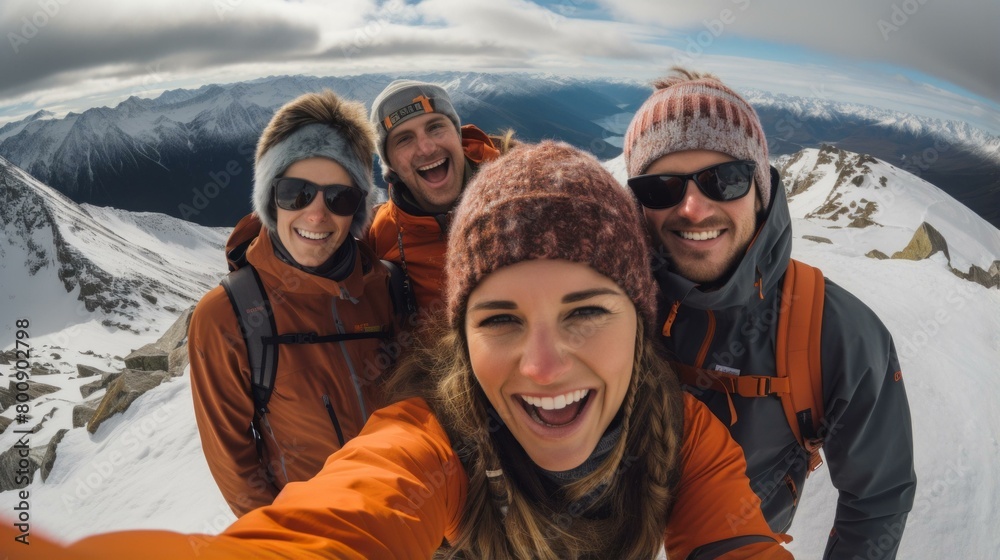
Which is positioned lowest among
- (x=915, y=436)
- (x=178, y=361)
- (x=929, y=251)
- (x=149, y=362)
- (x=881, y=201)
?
(x=881, y=201)

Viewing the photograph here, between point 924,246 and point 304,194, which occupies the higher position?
point 304,194

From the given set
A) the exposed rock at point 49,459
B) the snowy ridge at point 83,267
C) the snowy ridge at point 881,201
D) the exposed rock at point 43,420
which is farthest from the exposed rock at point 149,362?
the snowy ridge at point 83,267

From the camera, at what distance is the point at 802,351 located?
119 inches

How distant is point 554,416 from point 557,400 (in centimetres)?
17

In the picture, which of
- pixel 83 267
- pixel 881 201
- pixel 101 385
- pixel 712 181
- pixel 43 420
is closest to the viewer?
pixel 712 181

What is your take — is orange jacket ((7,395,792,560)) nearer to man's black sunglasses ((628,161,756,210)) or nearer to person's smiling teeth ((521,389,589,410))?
person's smiling teeth ((521,389,589,410))

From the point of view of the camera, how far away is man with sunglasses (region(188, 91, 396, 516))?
3521mm

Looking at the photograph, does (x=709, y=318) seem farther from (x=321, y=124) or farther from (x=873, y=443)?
(x=321, y=124)

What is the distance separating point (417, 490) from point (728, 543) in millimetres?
1440

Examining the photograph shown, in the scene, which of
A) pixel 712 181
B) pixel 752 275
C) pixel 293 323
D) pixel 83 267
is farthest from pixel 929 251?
pixel 83 267

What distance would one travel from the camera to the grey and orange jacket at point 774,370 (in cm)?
301

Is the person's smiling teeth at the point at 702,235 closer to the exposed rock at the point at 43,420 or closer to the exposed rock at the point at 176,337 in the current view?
the exposed rock at the point at 176,337

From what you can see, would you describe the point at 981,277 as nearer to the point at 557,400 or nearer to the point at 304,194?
the point at 557,400

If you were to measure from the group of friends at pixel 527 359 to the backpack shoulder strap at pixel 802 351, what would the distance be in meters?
0.07
